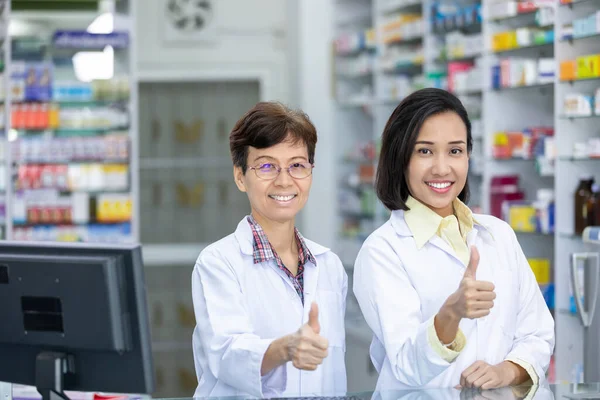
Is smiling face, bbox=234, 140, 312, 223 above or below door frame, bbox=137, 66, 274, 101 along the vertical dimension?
below

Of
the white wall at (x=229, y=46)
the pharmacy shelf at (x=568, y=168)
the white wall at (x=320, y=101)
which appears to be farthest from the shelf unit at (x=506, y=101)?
the white wall at (x=229, y=46)

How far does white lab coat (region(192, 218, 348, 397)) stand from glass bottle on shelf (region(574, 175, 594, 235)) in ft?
9.44

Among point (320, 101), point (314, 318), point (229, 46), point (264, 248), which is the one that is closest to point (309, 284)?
point (264, 248)

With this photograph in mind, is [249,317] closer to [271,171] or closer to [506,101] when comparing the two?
[271,171]

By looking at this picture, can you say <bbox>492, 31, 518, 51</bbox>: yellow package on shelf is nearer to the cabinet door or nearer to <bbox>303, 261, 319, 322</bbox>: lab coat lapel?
the cabinet door

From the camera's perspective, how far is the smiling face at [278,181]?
2.34 m

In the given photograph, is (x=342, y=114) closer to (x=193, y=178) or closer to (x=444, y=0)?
(x=193, y=178)

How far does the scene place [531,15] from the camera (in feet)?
18.6

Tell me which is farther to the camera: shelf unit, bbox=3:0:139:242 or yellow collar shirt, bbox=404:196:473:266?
shelf unit, bbox=3:0:139:242

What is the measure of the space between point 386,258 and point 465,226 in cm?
25

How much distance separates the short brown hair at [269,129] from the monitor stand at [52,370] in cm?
62

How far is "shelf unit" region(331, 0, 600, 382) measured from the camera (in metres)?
5.11

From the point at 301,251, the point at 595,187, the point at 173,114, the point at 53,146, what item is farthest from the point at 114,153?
the point at 301,251

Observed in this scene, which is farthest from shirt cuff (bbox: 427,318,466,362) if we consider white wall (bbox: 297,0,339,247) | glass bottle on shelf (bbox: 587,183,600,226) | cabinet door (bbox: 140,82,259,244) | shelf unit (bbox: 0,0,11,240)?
cabinet door (bbox: 140,82,259,244)
